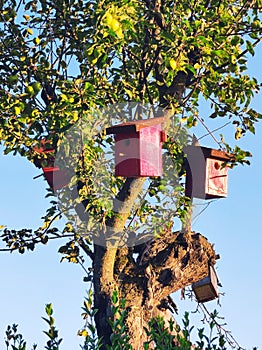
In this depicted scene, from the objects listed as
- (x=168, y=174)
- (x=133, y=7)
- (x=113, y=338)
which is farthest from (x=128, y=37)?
(x=113, y=338)

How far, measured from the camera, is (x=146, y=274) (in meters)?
9.69

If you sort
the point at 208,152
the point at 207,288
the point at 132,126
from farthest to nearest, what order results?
the point at 207,288 < the point at 208,152 < the point at 132,126

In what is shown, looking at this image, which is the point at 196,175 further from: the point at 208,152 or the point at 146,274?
the point at 146,274

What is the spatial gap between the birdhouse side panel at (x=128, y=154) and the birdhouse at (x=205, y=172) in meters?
1.48

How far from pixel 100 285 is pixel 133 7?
3503mm

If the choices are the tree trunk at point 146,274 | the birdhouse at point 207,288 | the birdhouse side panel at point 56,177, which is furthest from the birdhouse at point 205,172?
the birdhouse side panel at point 56,177

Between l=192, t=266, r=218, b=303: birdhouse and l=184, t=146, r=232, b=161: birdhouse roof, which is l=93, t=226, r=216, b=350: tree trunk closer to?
l=192, t=266, r=218, b=303: birdhouse

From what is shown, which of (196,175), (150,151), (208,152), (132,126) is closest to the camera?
(132,126)

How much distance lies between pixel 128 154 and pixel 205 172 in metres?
1.52

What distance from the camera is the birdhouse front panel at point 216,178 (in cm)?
942

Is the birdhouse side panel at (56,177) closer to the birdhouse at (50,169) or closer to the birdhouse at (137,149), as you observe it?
the birdhouse at (50,169)

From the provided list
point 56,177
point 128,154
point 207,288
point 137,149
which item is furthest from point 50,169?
point 207,288

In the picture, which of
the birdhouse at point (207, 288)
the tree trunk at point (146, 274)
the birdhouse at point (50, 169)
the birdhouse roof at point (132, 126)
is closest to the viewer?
the birdhouse roof at point (132, 126)

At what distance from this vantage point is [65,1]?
32.7 feet
